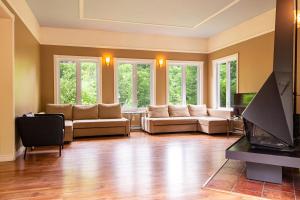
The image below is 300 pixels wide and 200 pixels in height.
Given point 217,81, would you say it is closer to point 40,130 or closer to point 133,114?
point 133,114

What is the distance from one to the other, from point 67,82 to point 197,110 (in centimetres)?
407

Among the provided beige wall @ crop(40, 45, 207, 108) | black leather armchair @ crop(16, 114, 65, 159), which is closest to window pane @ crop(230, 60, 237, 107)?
beige wall @ crop(40, 45, 207, 108)

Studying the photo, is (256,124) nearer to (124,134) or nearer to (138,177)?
(138,177)

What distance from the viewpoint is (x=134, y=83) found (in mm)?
7789

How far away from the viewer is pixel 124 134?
655 centimetres

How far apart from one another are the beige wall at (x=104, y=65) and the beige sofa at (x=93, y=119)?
1.70 feet

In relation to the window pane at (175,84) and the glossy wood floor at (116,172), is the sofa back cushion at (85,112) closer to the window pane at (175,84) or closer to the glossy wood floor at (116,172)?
the glossy wood floor at (116,172)

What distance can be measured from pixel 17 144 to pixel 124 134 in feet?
9.16

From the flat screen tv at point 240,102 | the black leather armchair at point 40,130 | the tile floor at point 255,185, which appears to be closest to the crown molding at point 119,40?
the flat screen tv at point 240,102

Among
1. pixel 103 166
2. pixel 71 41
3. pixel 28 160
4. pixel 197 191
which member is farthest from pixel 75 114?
pixel 197 191

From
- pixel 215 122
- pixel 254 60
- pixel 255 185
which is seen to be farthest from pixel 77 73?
pixel 255 185

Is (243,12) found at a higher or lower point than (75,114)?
higher

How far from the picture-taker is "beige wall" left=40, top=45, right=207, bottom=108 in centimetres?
688

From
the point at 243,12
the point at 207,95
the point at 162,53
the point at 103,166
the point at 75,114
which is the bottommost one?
the point at 103,166
